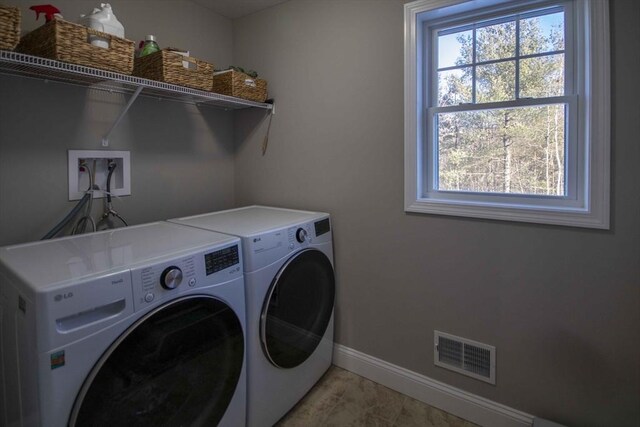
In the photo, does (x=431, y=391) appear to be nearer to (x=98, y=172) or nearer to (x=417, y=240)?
(x=417, y=240)

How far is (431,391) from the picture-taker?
178 centimetres

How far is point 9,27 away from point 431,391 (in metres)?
2.32

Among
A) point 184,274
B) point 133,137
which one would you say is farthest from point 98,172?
point 184,274

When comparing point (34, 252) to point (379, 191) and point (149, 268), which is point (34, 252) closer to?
point (149, 268)

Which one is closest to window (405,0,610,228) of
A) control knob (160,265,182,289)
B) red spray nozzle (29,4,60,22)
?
control knob (160,265,182,289)

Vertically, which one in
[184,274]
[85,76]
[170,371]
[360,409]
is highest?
[85,76]

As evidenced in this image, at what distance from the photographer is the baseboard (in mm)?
1594

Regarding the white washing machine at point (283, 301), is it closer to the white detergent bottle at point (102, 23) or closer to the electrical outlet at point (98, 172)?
the electrical outlet at point (98, 172)

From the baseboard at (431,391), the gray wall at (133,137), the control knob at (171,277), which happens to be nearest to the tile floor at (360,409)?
the baseboard at (431,391)

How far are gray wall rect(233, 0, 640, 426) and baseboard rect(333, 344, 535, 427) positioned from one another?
0.14 ft

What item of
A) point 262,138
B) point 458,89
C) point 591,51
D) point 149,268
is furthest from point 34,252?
point 591,51

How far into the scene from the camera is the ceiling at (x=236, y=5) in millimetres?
2152

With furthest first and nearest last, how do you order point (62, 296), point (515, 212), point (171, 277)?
point (515, 212), point (171, 277), point (62, 296)

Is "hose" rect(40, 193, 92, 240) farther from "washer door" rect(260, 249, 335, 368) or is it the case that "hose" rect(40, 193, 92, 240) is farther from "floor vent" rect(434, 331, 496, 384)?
"floor vent" rect(434, 331, 496, 384)
